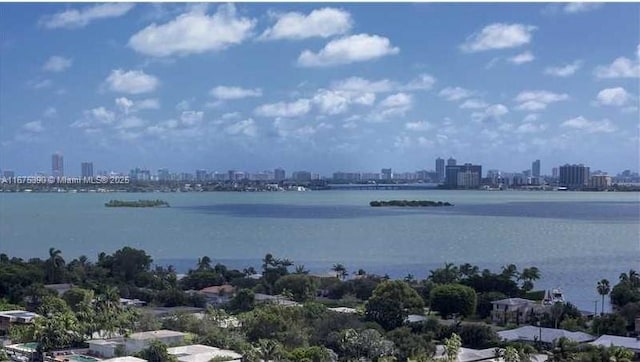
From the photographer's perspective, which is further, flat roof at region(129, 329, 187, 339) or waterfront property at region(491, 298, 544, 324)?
waterfront property at region(491, 298, 544, 324)

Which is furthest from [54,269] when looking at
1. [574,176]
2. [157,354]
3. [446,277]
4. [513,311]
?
[574,176]

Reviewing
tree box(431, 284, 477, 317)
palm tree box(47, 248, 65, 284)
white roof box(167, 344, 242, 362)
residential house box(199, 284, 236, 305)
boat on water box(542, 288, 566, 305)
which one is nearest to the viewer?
white roof box(167, 344, 242, 362)

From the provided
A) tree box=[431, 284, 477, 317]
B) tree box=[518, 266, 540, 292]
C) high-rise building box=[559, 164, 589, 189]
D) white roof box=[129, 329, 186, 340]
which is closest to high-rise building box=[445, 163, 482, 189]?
high-rise building box=[559, 164, 589, 189]

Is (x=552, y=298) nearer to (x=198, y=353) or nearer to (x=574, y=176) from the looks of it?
(x=198, y=353)

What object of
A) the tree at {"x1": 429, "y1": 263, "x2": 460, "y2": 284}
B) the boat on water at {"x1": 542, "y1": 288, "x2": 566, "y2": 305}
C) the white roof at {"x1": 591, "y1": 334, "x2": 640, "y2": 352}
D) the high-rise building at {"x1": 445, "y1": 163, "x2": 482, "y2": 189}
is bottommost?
the boat on water at {"x1": 542, "y1": 288, "x2": 566, "y2": 305}

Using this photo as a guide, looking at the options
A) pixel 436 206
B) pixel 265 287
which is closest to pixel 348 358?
pixel 265 287

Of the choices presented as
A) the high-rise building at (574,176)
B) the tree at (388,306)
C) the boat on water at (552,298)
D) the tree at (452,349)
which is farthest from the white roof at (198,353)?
the high-rise building at (574,176)

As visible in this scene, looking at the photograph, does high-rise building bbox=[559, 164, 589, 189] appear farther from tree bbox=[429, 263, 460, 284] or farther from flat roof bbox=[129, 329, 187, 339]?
flat roof bbox=[129, 329, 187, 339]

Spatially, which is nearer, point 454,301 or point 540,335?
point 540,335
